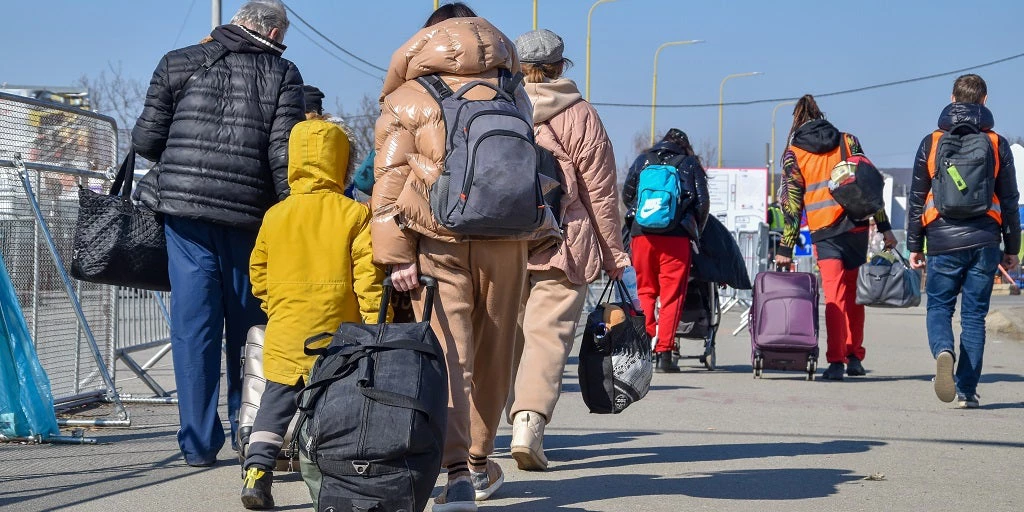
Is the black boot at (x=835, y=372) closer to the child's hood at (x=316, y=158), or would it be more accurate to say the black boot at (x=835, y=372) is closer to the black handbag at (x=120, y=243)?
the black handbag at (x=120, y=243)

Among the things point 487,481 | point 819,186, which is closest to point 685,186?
point 819,186

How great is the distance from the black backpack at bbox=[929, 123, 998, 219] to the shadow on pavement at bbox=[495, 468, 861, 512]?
127 inches

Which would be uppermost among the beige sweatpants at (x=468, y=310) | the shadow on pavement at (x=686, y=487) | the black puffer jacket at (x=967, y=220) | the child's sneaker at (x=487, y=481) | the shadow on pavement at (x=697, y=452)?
the black puffer jacket at (x=967, y=220)

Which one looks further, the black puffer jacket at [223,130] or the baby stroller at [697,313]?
the baby stroller at [697,313]

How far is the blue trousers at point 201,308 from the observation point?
6.39 meters

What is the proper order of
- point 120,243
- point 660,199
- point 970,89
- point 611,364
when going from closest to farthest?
1. point 611,364
2. point 120,243
3. point 970,89
4. point 660,199

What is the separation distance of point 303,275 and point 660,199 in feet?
19.5

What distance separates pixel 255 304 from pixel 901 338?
12.6 meters

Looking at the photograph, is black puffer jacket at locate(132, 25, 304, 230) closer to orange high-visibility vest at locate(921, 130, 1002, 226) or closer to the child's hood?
the child's hood

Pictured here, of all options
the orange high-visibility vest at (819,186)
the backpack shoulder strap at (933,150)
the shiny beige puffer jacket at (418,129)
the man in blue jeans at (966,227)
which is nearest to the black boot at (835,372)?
the orange high-visibility vest at (819,186)

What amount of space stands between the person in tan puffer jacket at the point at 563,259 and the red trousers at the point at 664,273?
16.1ft

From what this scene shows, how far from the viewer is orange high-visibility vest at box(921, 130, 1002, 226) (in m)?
9.20

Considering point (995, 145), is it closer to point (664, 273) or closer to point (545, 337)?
point (664, 273)

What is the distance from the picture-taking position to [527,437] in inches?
240
